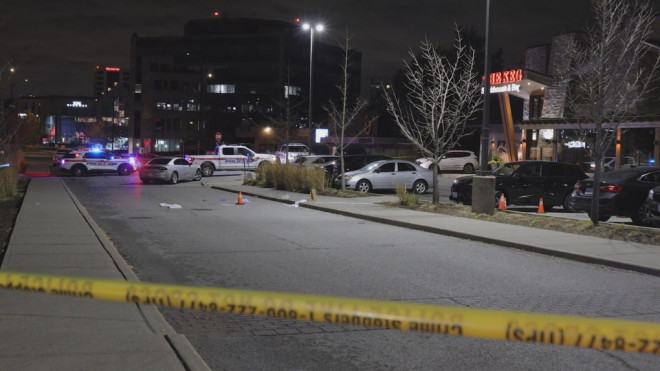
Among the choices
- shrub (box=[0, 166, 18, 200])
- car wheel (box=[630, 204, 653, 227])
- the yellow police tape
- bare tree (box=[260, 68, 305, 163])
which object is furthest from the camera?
bare tree (box=[260, 68, 305, 163])

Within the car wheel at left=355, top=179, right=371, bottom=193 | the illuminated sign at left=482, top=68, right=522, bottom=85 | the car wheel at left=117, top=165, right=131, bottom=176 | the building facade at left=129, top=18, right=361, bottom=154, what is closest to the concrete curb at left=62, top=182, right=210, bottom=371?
the car wheel at left=355, top=179, right=371, bottom=193

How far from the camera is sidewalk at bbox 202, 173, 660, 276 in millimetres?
10328

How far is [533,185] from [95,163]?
2829 cm

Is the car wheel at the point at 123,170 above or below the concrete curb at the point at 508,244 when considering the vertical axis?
above

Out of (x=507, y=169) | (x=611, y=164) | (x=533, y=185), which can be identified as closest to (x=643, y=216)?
(x=533, y=185)

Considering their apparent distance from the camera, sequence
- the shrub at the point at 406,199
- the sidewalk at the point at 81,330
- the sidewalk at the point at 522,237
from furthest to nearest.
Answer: the shrub at the point at 406,199
the sidewalk at the point at 522,237
the sidewalk at the point at 81,330

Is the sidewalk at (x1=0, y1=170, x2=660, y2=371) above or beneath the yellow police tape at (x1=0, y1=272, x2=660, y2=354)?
beneath

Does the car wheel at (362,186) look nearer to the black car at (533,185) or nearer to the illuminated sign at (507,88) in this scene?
the black car at (533,185)

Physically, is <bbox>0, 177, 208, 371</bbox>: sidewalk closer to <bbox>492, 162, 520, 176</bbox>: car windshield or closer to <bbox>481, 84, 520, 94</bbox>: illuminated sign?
<bbox>492, 162, 520, 176</bbox>: car windshield

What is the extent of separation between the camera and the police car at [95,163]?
37.8 meters

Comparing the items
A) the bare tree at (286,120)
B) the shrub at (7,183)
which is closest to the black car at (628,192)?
the shrub at (7,183)

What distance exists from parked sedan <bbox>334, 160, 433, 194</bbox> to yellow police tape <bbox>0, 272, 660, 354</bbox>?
2254 centimetres

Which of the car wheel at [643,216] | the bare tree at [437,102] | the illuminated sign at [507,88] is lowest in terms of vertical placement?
the car wheel at [643,216]

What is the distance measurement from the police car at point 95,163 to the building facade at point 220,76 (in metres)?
51.7
